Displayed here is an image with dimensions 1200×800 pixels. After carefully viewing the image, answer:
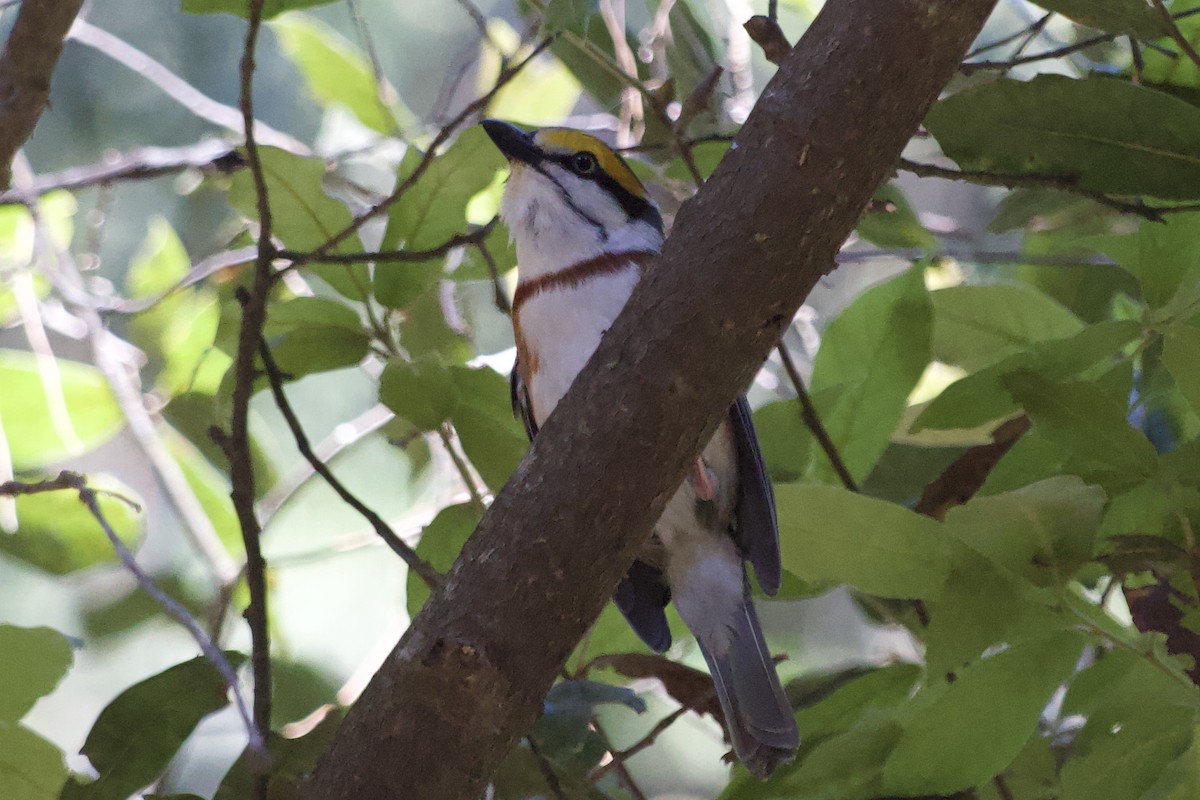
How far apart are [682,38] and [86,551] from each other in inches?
41.0

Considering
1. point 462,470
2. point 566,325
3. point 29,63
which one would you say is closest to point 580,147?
point 566,325

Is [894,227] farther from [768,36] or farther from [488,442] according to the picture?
[488,442]

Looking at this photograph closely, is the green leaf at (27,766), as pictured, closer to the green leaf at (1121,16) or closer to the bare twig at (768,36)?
the bare twig at (768,36)

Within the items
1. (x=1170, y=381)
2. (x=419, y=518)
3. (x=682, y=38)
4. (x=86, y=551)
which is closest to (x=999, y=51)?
(x=682, y=38)

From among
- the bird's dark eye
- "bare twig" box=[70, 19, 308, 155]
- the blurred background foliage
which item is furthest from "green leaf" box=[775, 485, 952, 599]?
"bare twig" box=[70, 19, 308, 155]

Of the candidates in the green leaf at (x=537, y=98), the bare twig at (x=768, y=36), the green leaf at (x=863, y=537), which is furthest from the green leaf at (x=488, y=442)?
the green leaf at (x=537, y=98)

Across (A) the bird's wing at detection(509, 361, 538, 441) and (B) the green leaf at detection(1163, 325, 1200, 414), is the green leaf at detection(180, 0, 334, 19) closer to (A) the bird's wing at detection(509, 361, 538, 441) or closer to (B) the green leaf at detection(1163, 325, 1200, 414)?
(A) the bird's wing at detection(509, 361, 538, 441)

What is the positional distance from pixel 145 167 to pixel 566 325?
0.57 meters

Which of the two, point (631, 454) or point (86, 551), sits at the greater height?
point (86, 551)

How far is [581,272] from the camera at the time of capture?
4.67 ft

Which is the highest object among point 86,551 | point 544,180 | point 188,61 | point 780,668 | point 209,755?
point 188,61

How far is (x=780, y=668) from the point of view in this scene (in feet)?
7.16

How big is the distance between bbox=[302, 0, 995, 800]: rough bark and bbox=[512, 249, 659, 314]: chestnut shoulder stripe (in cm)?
60

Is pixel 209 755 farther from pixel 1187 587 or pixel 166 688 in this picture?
pixel 1187 587
